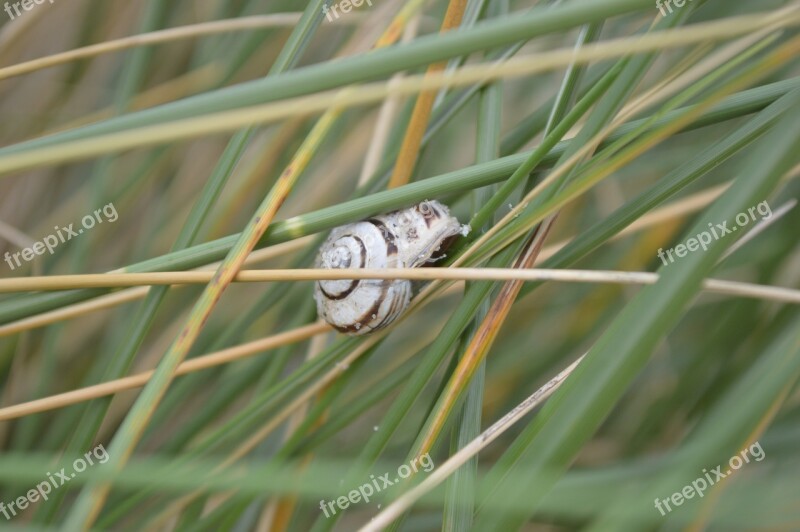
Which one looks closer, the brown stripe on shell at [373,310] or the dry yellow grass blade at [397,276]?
the dry yellow grass blade at [397,276]

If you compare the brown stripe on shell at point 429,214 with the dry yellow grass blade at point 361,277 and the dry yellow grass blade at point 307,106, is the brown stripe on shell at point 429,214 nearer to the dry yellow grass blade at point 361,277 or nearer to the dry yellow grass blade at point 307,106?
the dry yellow grass blade at point 361,277


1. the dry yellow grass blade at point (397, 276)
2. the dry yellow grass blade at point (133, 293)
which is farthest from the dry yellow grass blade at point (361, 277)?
the dry yellow grass blade at point (133, 293)

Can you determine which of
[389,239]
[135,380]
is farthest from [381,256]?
[135,380]

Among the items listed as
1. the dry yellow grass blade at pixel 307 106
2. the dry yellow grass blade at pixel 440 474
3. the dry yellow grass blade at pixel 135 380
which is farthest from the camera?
the dry yellow grass blade at pixel 135 380

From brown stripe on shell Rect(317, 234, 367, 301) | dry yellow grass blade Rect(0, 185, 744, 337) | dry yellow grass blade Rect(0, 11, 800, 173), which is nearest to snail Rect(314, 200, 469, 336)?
brown stripe on shell Rect(317, 234, 367, 301)

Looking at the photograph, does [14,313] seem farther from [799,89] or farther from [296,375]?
[799,89]

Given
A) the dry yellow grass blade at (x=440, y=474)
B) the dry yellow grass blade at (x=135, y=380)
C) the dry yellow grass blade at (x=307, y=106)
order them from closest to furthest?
the dry yellow grass blade at (x=307, y=106)
the dry yellow grass blade at (x=440, y=474)
the dry yellow grass blade at (x=135, y=380)

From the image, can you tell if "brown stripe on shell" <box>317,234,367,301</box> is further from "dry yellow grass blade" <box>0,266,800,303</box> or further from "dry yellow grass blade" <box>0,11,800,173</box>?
"dry yellow grass blade" <box>0,11,800,173</box>
